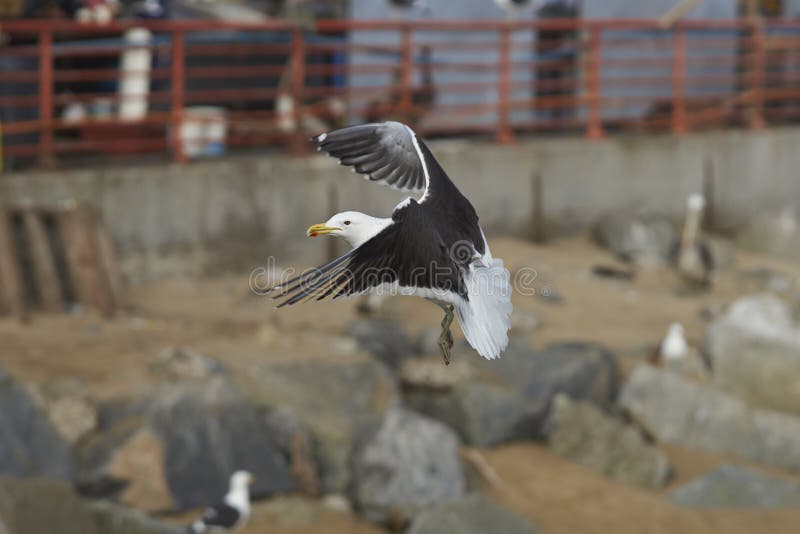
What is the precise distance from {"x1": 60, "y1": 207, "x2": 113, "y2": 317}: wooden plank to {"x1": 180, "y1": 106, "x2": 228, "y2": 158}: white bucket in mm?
1620

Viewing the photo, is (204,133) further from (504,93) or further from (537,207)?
(537,207)

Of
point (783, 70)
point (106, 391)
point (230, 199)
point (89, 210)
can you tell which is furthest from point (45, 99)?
point (783, 70)

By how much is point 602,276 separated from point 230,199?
3954 millimetres

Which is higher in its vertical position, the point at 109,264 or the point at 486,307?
the point at 486,307

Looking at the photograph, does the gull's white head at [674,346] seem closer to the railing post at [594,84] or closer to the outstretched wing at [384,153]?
the railing post at [594,84]

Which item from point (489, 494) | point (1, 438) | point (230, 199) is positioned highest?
point (230, 199)

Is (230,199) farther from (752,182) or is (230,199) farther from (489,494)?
(752,182)

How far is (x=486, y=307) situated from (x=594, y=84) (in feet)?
39.6

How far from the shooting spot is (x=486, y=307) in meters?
3.19

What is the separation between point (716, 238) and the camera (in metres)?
15.4

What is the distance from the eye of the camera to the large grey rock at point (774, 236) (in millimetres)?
15461

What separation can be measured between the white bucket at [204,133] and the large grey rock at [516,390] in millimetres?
3708

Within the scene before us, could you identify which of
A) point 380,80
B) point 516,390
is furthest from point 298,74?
point 516,390

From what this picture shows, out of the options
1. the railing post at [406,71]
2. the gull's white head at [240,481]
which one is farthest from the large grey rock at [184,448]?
the railing post at [406,71]
